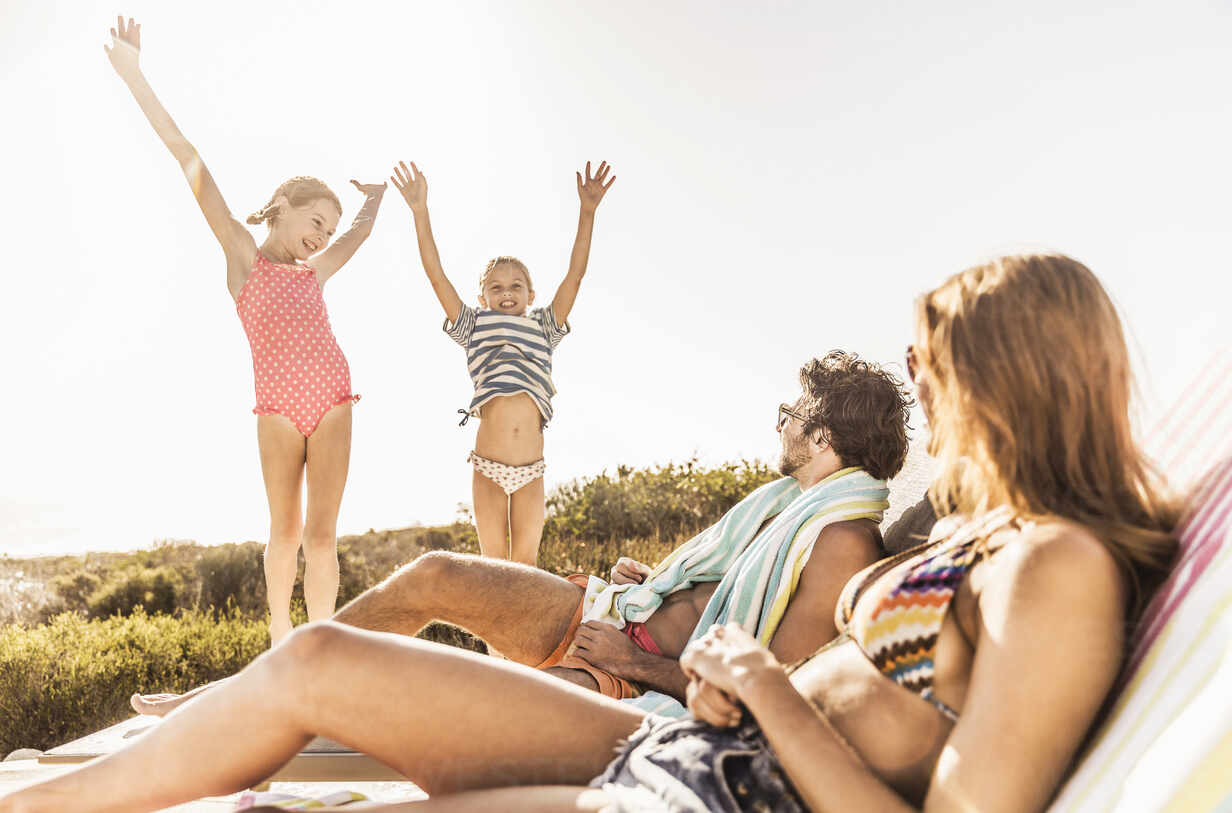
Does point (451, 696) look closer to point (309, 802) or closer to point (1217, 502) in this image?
point (309, 802)

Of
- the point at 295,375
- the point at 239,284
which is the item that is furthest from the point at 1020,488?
the point at 239,284

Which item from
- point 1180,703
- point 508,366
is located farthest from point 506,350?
point 1180,703

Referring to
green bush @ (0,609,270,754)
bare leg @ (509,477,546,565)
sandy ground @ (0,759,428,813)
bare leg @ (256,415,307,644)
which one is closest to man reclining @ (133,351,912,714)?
sandy ground @ (0,759,428,813)

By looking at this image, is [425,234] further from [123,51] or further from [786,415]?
[786,415]

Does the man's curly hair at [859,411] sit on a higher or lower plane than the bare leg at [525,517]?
higher

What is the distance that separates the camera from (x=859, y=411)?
2.84m

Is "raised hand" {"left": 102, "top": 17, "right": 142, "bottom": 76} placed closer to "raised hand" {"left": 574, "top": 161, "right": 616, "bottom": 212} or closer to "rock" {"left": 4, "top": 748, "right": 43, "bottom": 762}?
"raised hand" {"left": 574, "top": 161, "right": 616, "bottom": 212}

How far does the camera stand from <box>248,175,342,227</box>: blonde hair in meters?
4.37

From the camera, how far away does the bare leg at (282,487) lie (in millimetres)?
4172

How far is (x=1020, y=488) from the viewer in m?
1.43

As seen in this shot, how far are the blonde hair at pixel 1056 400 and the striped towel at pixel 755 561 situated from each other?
Result: 113 centimetres

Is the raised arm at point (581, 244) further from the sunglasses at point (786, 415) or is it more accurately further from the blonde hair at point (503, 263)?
Answer: the sunglasses at point (786, 415)

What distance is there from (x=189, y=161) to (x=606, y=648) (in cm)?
296

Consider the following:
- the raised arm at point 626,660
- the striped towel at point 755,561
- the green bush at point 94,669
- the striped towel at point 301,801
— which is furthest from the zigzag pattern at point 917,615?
the green bush at point 94,669
